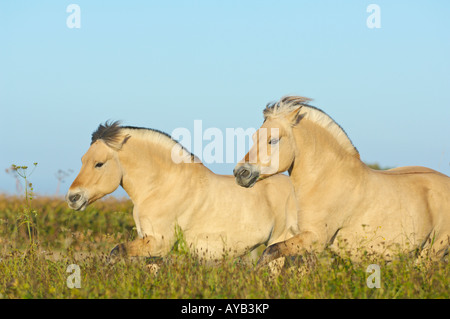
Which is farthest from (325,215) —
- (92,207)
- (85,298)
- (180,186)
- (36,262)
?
(92,207)

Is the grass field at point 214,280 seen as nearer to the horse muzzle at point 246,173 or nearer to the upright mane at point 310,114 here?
the horse muzzle at point 246,173

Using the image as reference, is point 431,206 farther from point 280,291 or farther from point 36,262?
point 36,262

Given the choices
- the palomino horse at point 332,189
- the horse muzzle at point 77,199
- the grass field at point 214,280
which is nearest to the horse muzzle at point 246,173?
the palomino horse at point 332,189

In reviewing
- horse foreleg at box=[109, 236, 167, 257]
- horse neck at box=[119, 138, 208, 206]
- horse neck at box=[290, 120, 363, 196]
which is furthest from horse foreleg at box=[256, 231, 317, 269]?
horse neck at box=[119, 138, 208, 206]

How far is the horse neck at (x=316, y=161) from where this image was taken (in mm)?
7012

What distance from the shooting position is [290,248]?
21.7 ft

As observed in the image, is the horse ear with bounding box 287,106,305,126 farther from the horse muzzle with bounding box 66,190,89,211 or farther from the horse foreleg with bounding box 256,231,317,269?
the horse muzzle with bounding box 66,190,89,211

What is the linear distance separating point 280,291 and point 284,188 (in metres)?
2.78

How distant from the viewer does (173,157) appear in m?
8.38

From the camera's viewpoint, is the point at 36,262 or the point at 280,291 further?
the point at 36,262

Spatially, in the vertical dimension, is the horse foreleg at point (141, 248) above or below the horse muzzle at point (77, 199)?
below

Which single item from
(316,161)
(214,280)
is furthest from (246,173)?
(214,280)

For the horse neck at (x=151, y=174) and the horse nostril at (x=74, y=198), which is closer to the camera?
the horse nostril at (x=74, y=198)

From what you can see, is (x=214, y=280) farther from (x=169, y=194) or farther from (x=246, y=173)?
(x=169, y=194)
